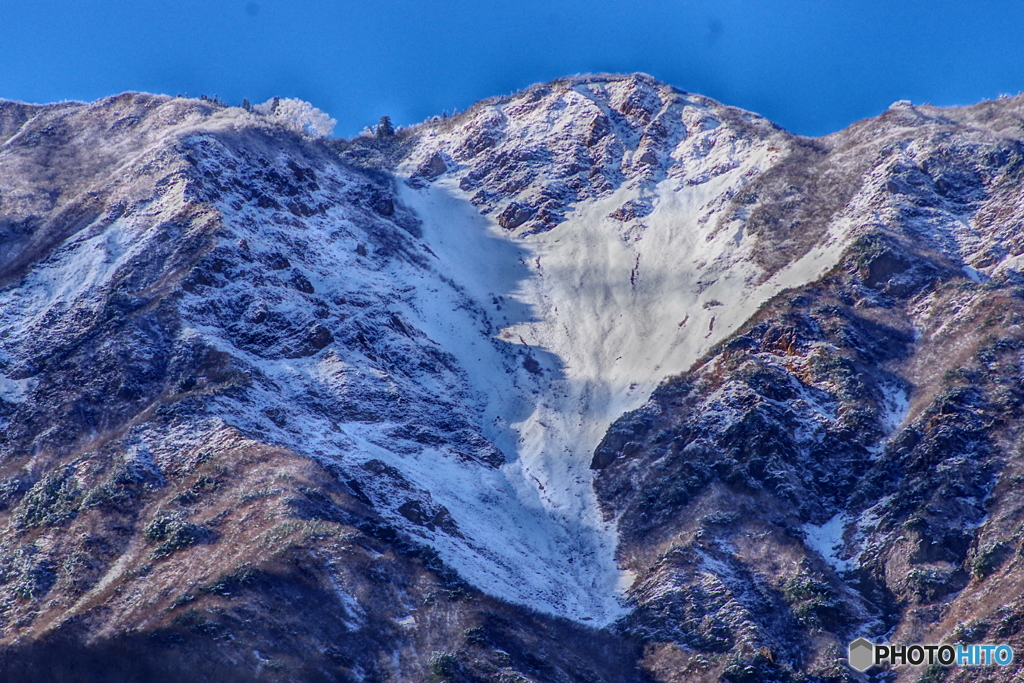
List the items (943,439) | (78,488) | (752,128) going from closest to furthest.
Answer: (78,488) → (943,439) → (752,128)

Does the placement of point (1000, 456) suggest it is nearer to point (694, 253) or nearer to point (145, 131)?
point (694, 253)

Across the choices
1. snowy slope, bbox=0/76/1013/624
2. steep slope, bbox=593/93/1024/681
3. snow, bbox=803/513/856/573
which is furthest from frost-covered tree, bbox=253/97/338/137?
snow, bbox=803/513/856/573

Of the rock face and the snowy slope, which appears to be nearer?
the rock face

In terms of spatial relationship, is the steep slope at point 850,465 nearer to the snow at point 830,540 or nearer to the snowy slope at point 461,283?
the snow at point 830,540

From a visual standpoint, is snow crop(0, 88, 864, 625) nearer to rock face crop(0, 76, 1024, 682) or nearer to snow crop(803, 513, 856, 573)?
rock face crop(0, 76, 1024, 682)

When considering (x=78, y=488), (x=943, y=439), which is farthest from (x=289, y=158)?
(x=943, y=439)

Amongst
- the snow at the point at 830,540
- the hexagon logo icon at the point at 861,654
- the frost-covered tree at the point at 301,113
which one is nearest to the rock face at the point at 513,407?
the snow at the point at 830,540

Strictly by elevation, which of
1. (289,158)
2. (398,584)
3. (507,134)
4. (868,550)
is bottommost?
(398,584)

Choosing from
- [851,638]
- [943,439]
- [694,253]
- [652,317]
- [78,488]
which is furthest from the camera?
[694,253]
